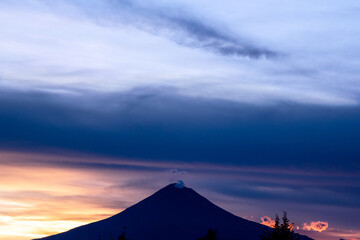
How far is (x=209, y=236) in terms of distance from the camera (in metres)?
61.1

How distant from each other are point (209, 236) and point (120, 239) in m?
8.54

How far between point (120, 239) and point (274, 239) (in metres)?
14.7

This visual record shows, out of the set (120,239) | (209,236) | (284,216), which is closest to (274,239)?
(284,216)

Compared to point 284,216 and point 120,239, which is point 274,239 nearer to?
point 284,216

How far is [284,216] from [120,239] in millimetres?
15725

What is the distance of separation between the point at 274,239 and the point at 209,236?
6.21 metres

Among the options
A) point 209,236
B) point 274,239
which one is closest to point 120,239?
point 209,236

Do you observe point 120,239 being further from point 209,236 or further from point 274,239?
point 274,239

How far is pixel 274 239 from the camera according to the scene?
61.0 meters

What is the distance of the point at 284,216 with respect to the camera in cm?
6097

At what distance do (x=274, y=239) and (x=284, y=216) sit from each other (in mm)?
2397

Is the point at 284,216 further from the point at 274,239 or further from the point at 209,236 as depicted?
the point at 209,236
